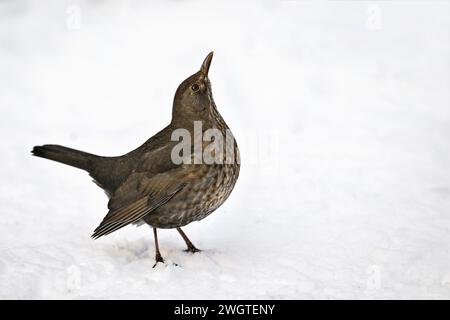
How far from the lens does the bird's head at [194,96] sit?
5160 millimetres

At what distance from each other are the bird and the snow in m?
0.36

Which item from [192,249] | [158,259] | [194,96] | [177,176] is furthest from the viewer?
[192,249]

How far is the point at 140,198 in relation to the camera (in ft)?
16.4

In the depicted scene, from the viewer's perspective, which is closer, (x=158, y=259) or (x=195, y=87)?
(x=158, y=259)

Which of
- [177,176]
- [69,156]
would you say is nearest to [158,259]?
[177,176]

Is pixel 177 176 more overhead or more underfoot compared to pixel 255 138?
more underfoot

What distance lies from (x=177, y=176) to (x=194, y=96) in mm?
643

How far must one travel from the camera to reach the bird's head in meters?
5.16

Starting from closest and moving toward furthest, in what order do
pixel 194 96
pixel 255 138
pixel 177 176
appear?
pixel 177 176 < pixel 194 96 < pixel 255 138

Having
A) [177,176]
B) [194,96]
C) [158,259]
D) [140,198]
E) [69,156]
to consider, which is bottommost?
[158,259]

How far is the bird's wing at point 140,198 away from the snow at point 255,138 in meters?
0.32

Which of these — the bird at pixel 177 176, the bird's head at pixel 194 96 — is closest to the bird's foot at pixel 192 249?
the bird at pixel 177 176

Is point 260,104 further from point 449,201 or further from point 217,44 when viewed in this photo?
point 449,201

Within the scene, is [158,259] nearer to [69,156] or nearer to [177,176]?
[177,176]
